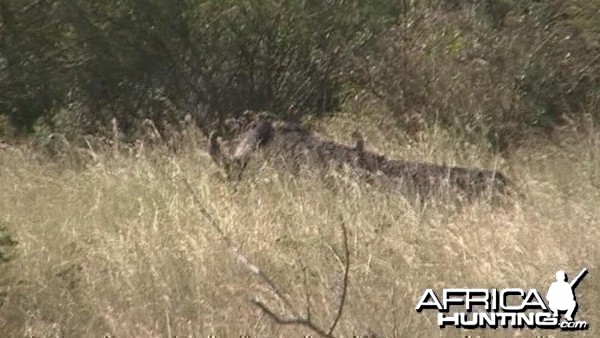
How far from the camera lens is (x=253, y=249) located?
5.49 meters

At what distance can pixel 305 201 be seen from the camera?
636 centimetres

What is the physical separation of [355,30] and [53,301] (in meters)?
6.60

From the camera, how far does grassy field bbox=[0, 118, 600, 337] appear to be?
473 cm

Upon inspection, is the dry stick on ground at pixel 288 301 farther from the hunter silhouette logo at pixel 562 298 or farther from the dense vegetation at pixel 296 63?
the dense vegetation at pixel 296 63

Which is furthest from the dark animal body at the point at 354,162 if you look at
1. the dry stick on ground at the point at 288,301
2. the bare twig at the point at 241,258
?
the dry stick on ground at the point at 288,301

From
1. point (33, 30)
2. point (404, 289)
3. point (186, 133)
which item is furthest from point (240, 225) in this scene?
point (33, 30)

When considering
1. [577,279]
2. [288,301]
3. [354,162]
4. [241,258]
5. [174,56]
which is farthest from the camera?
[174,56]

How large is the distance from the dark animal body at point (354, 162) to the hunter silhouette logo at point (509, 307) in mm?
2062

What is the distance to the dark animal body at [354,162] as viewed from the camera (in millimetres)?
6824

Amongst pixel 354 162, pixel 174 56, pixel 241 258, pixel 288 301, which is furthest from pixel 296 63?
pixel 241 258

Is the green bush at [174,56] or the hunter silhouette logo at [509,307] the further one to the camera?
the green bush at [174,56]

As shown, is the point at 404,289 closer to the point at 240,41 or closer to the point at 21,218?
the point at 21,218

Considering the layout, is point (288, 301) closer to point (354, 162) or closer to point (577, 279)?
point (577, 279)

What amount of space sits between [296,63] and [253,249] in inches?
220
